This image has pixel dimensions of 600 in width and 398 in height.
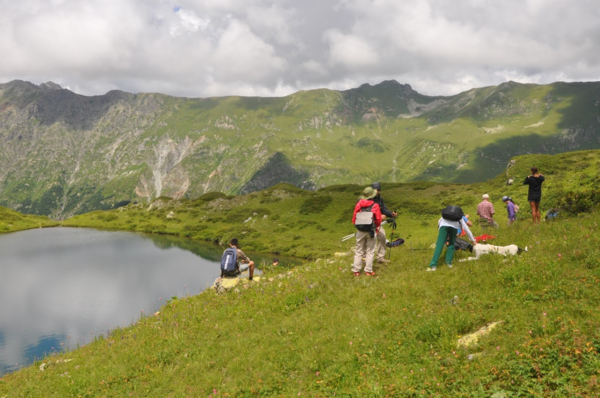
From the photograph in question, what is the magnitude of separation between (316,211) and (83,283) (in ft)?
167

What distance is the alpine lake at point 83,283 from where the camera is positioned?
1377 inches

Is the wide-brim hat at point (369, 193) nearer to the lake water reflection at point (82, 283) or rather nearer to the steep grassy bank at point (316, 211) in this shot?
the steep grassy bank at point (316, 211)

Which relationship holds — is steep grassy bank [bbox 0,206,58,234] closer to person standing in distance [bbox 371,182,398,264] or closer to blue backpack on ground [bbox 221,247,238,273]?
blue backpack on ground [bbox 221,247,238,273]

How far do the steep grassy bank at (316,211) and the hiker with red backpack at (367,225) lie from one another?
55.6ft

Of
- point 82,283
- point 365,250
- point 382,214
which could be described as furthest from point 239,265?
point 82,283

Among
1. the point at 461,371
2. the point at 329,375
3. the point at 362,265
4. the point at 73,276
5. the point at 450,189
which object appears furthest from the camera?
the point at 450,189

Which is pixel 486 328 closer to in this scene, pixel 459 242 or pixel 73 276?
pixel 459 242

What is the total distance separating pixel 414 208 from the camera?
69.6 m

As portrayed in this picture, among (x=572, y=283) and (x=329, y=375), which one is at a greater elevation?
(x=572, y=283)

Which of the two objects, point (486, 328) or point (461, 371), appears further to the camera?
point (486, 328)

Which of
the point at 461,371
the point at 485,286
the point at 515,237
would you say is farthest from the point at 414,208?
the point at 461,371

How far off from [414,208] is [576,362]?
6492 centimetres

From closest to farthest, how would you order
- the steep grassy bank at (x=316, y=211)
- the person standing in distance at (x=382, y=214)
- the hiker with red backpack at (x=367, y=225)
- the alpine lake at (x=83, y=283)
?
1. the hiker with red backpack at (x=367, y=225)
2. the person standing in distance at (x=382, y=214)
3. the alpine lake at (x=83, y=283)
4. the steep grassy bank at (x=316, y=211)

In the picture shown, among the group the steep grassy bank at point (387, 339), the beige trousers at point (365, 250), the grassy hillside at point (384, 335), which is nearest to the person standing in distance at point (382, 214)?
the steep grassy bank at point (387, 339)
